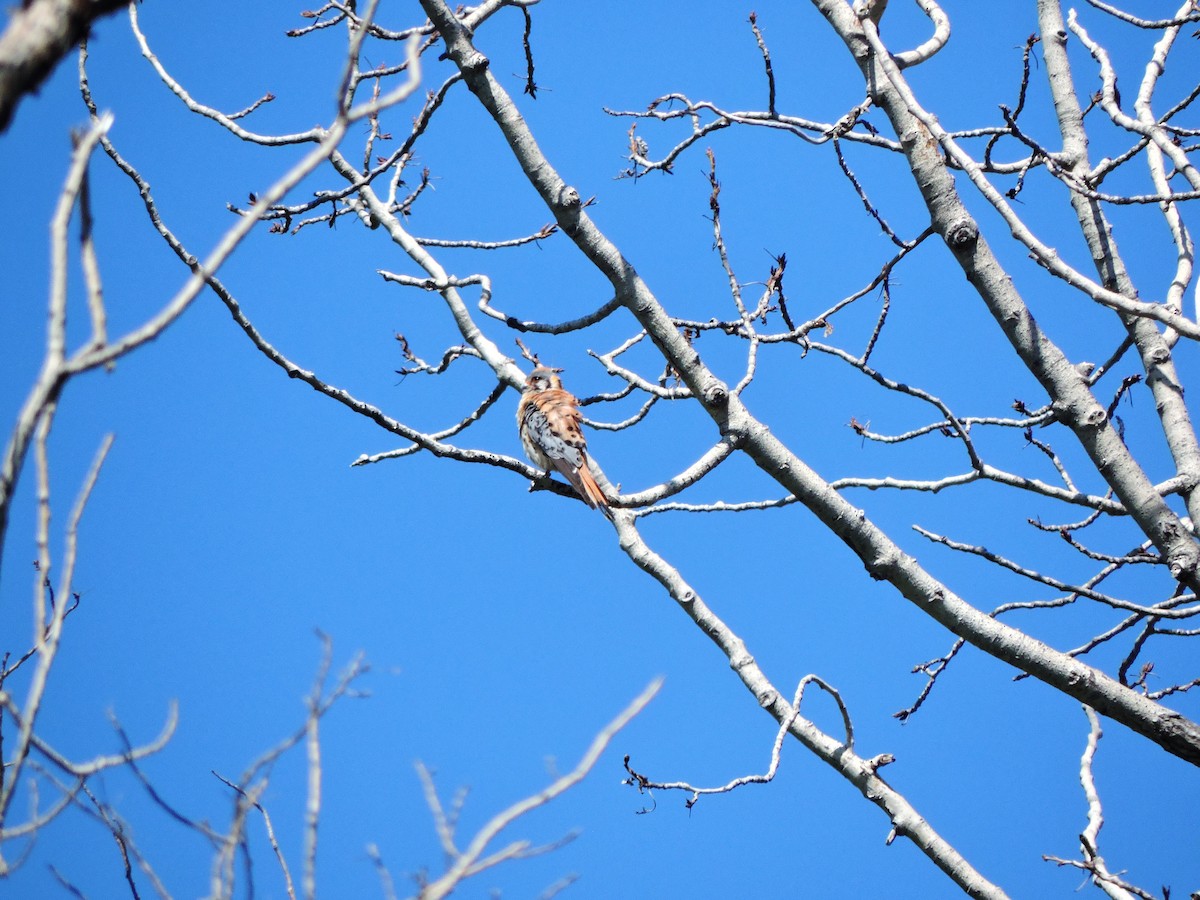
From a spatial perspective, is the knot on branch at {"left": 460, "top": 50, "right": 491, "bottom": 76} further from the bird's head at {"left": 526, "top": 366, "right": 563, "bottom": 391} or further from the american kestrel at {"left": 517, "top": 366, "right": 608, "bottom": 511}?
the bird's head at {"left": 526, "top": 366, "right": 563, "bottom": 391}

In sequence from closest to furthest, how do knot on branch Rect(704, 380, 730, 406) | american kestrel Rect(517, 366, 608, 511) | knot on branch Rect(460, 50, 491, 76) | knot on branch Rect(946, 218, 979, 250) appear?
knot on branch Rect(704, 380, 730, 406) → knot on branch Rect(460, 50, 491, 76) → knot on branch Rect(946, 218, 979, 250) → american kestrel Rect(517, 366, 608, 511)

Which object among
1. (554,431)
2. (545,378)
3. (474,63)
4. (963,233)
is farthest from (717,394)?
(545,378)

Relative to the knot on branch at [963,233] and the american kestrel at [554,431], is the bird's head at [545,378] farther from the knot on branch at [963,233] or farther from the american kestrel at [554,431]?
the knot on branch at [963,233]

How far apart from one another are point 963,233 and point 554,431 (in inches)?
88.0

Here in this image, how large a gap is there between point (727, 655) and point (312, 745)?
1.76 m

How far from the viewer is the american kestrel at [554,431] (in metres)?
4.24

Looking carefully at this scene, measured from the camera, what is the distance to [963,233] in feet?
10.7

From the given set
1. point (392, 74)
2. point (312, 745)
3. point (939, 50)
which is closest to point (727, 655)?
point (312, 745)

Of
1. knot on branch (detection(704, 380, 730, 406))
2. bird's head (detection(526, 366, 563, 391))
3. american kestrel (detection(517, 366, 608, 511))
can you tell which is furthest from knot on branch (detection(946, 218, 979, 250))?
bird's head (detection(526, 366, 563, 391))

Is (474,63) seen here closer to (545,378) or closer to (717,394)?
(717,394)

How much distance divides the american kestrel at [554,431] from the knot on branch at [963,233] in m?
1.55

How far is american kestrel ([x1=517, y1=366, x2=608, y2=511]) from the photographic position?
4.24 m

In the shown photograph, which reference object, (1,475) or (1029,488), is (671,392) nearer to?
(1029,488)

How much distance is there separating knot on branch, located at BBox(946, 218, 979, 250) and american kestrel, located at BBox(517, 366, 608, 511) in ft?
5.10
